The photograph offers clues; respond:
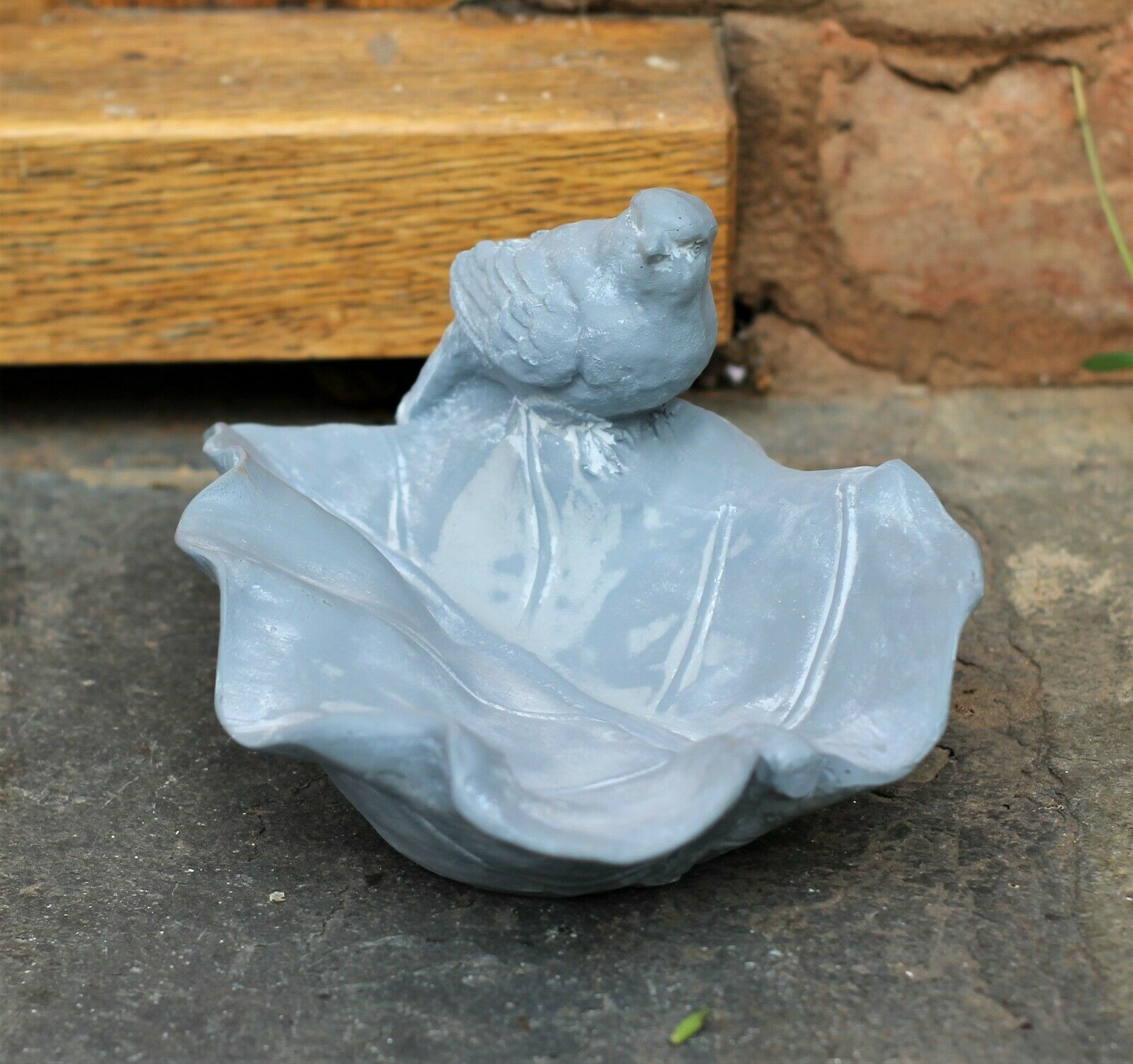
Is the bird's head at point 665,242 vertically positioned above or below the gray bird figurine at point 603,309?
above

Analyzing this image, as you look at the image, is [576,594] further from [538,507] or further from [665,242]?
[665,242]

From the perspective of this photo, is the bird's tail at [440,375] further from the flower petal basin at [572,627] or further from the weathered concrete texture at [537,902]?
the weathered concrete texture at [537,902]

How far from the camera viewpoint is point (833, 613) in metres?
1.61

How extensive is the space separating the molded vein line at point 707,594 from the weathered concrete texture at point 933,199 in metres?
1.12

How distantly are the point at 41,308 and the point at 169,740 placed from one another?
3.25 ft

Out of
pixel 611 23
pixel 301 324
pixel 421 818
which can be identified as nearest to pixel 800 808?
pixel 421 818

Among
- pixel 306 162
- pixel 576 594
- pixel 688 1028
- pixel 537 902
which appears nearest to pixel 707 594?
pixel 576 594

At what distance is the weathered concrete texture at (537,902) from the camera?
1384 mm

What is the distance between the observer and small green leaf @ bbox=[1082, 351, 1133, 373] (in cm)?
250

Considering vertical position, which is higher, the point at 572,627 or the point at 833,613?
the point at 833,613

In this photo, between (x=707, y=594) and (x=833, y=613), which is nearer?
(x=833, y=613)

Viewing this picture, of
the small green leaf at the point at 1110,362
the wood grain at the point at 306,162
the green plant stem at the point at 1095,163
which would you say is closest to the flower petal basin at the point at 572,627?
the wood grain at the point at 306,162

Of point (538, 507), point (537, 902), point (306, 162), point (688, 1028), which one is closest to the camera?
point (688, 1028)

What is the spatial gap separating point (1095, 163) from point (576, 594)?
4.56ft
